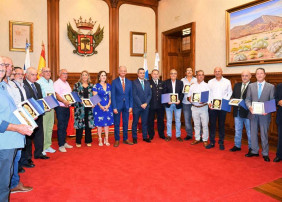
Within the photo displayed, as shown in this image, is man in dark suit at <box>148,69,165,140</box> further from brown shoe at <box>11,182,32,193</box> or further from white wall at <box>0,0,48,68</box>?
white wall at <box>0,0,48,68</box>

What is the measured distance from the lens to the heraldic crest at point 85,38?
23.7ft

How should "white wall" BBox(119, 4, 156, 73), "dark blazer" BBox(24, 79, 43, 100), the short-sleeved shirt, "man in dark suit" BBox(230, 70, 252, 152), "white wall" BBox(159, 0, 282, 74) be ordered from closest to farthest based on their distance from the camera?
"dark blazer" BBox(24, 79, 43, 100)
"man in dark suit" BBox(230, 70, 252, 152)
the short-sleeved shirt
"white wall" BBox(159, 0, 282, 74)
"white wall" BBox(119, 4, 156, 73)

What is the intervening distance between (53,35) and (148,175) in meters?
5.28

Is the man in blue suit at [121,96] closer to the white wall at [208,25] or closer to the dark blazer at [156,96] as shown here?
the dark blazer at [156,96]

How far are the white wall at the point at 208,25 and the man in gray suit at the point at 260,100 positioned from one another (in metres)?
1.50

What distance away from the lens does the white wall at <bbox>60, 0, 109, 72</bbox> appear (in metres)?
7.17

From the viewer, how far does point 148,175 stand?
11.2 feet

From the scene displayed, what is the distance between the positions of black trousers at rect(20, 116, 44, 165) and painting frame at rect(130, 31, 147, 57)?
487cm

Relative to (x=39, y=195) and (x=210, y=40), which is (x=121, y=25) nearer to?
(x=210, y=40)

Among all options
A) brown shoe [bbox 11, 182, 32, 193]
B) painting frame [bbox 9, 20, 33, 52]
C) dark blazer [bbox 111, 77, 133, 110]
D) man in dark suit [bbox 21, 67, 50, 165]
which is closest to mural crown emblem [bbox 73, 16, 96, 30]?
painting frame [bbox 9, 20, 33, 52]

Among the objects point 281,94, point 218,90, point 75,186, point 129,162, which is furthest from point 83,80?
point 281,94

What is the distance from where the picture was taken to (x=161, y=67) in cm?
852

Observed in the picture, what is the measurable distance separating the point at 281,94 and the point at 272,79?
4.03 ft

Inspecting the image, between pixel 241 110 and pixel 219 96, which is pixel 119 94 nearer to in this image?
pixel 219 96
